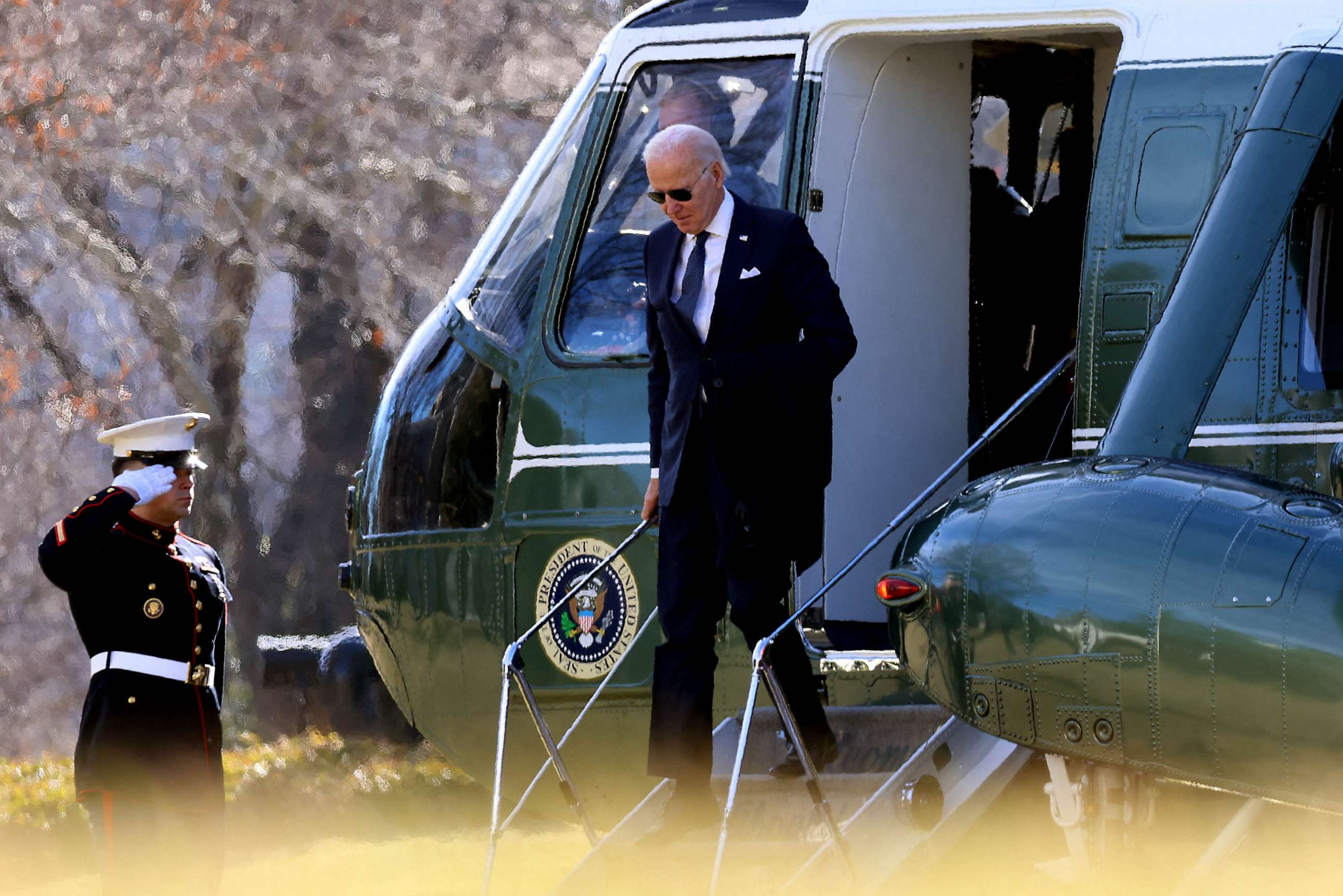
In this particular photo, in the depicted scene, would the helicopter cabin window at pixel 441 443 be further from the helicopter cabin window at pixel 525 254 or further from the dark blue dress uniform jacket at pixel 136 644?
the dark blue dress uniform jacket at pixel 136 644

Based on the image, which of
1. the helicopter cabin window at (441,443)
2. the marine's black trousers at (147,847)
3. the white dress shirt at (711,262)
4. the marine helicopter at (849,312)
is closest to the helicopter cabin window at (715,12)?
the marine helicopter at (849,312)

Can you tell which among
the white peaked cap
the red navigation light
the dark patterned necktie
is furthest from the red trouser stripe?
the red navigation light

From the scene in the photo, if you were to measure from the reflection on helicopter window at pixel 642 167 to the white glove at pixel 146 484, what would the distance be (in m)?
1.26

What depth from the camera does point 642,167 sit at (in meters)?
5.86

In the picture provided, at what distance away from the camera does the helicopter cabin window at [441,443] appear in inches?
232

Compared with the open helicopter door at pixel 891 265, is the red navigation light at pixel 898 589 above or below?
below

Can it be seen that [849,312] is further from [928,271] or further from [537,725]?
[537,725]

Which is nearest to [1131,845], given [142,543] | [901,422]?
[901,422]

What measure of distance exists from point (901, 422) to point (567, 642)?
1.20m

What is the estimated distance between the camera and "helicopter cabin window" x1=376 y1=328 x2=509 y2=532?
5883 millimetres

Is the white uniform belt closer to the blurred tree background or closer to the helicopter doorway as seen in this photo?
the helicopter doorway

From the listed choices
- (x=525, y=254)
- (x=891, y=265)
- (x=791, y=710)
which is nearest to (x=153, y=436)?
(x=525, y=254)

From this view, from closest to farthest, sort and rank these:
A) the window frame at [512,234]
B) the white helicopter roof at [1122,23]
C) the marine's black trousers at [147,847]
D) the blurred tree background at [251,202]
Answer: the white helicopter roof at [1122,23], the marine's black trousers at [147,847], the window frame at [512,234], the blurred tree background at [251,202]

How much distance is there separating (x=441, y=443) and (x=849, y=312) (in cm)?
139
